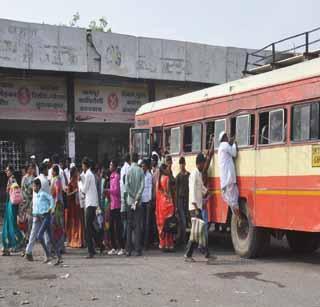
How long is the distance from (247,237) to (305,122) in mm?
2426

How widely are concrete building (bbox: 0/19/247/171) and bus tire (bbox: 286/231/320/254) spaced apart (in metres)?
9.53

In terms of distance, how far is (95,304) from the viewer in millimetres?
6824

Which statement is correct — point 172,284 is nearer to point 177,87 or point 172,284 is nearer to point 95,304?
point 95,304

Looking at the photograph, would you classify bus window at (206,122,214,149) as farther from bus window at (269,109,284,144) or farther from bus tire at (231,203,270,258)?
bus window at (269,109,284,144)

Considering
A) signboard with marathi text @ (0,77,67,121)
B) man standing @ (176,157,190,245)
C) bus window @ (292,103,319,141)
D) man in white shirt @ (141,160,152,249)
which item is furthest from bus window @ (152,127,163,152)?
signboard with marathi text @ (0,77,67,121)

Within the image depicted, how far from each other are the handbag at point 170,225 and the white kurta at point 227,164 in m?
1.49

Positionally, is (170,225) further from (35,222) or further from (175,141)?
(35,222)

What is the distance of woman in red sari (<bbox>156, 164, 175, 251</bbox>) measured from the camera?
1122 centimetres

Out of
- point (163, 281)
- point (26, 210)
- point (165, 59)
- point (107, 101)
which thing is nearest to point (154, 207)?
point (26, 210)

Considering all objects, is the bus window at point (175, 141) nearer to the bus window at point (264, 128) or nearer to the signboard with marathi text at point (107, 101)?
the bus window at point (264, 128)

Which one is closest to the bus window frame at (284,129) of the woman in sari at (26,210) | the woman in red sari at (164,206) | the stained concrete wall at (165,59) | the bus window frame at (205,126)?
the bus window frame at (205,126)

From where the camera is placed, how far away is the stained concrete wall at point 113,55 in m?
18.0

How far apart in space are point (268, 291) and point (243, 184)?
280cm

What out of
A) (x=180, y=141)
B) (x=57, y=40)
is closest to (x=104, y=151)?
(x=57, y=40)
